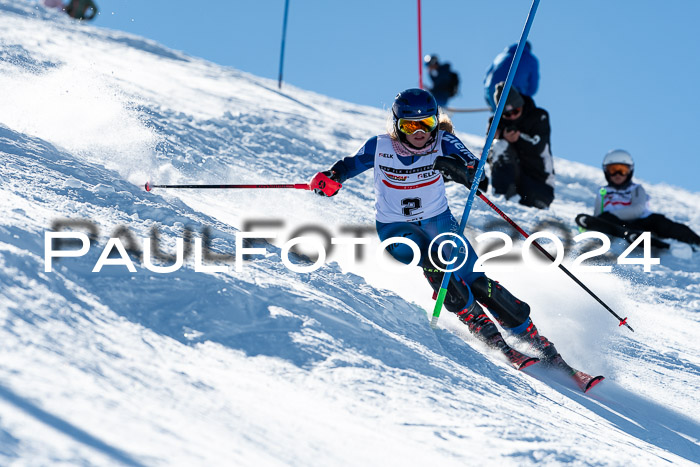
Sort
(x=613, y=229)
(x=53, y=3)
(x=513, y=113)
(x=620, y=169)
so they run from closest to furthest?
1. (x=613, y=229)
2. (x=620, y=169)
3. (x=513, y=113)
4. (x=53, y=3)

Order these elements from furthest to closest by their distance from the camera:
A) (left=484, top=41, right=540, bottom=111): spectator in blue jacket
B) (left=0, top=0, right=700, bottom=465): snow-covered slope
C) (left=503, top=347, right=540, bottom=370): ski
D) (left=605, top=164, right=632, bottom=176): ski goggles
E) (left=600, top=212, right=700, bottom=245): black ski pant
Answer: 1. (left=484, top=41, right=540, bottom=111): spectator in blue jacket
2. (left=605, top=164, right=632, bottom=176): ski goggles
3. (left=600, top=212, right=700, bottom=245): black ski pant
4. (left=503, top=347, right=540, bottom=370): ski
5. (left=0, top=0, right=700, bottom=465): snow-covered slope

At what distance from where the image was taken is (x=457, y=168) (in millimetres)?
4371

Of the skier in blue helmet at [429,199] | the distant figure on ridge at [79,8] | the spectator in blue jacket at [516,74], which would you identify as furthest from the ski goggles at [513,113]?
the distant figure on ridge at [79,8]

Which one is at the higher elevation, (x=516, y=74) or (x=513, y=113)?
(x=516, y=74)

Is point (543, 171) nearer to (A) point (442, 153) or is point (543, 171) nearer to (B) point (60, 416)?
(A) point (442, 153)

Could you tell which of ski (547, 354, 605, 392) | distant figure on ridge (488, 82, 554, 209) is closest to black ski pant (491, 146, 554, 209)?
distant figure on ridge (488, 82, 554, 209)

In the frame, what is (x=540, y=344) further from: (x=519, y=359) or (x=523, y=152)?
(x=523, y=152)

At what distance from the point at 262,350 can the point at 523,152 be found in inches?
247

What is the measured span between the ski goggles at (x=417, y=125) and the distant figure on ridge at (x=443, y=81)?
465 inches

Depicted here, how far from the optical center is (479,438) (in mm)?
2613

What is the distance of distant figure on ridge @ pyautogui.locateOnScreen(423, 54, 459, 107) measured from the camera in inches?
636

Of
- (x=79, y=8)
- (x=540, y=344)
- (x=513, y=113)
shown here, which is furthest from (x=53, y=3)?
(x=540, y=344)

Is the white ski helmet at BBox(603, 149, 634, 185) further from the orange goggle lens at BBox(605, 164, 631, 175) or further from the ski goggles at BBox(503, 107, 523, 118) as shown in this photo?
the ski goggles at BBox(503, 107, 523, 118)

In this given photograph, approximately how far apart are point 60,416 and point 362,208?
6477 mm
